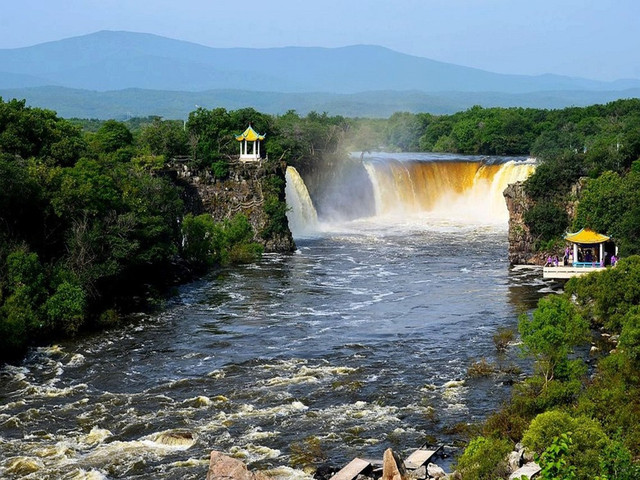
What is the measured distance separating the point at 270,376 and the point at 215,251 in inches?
758

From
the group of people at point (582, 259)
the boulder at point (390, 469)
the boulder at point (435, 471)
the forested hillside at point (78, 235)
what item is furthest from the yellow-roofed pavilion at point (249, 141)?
the boulder at point (390, 469)

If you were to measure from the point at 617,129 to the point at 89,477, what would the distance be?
57055mm

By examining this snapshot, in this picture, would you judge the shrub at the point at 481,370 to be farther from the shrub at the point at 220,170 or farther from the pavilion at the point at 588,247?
the shrub at the point at 220,170

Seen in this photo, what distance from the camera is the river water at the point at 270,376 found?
1995 cm

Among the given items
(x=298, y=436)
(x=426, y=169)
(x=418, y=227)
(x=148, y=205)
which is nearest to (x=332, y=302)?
(x=148, y=205)

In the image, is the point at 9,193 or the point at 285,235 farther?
the point at 285,235

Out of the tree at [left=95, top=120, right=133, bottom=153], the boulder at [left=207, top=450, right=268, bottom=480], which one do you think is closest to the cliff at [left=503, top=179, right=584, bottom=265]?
the tree at [left=95, top=120, right=133, bottom=153]

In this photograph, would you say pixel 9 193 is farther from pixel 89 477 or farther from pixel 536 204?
pixel 536 204

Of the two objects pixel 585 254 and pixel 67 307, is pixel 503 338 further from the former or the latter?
pixel 67 307

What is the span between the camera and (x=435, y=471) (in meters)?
17.9

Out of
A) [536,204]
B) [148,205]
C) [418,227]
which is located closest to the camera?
[148,205]

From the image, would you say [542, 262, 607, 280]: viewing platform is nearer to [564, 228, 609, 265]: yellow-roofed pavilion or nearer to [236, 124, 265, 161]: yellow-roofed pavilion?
[564, 228, 609, 265]: yellow-roofed pavilion

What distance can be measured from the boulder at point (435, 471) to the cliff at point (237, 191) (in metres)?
30.0

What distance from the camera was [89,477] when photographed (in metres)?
18.5
